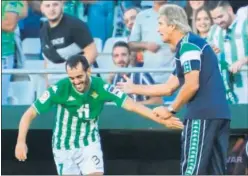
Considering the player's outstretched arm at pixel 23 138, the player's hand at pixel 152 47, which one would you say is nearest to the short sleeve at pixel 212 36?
the player's hand at pixel 152 47

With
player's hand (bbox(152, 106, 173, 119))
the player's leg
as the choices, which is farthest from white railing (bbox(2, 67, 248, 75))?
the player's leg

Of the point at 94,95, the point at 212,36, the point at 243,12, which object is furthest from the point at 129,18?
the point at 94,95

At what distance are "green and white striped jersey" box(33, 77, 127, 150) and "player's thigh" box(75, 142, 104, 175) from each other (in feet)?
0.18

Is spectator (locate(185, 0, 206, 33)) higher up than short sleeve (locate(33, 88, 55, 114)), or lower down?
higher up

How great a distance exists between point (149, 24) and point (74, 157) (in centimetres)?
211

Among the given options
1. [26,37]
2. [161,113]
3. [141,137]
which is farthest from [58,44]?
[161,113]

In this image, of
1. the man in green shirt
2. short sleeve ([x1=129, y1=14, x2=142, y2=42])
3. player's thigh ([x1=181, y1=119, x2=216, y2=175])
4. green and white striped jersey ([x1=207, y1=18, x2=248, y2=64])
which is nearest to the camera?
player's thigh ([x1=181, y1=119, x2=216, y2=175])

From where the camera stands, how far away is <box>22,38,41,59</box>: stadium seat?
9617mm

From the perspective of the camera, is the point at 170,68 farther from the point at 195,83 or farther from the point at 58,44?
the point at 195,83

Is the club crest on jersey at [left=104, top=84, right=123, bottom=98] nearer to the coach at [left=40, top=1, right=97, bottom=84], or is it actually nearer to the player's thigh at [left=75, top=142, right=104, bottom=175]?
the player's thigh at [left=75, top=142, right=104, bottom=175]

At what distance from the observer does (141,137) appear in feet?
31.6

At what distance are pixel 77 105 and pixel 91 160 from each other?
50cm

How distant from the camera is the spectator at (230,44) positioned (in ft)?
28.8

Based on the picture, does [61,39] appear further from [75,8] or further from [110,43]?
[75,8]
